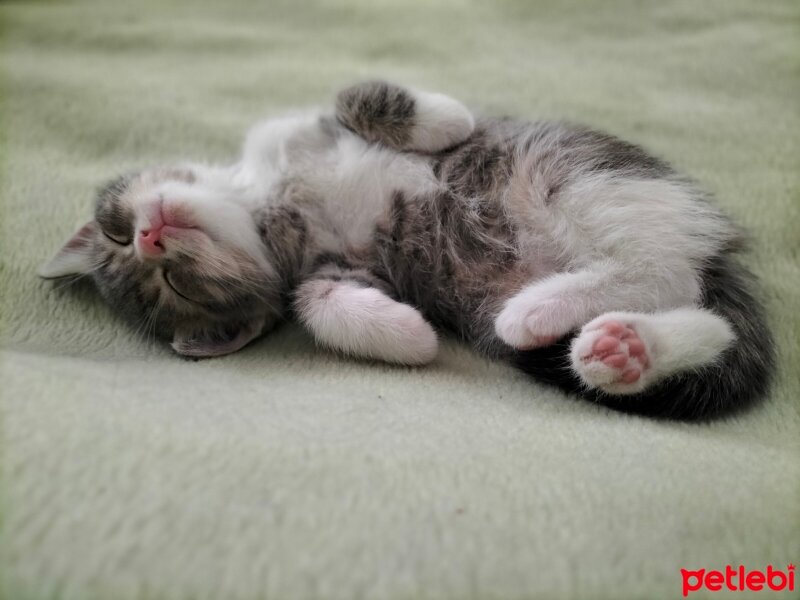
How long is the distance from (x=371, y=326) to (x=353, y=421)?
27 centimetres

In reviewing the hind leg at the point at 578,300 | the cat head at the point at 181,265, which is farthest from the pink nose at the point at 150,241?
the hind leg at the point at 578,300

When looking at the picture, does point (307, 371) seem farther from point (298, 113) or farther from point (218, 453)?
point (298, 113)

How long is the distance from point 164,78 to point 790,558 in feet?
5.97

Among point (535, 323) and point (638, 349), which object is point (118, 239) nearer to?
point (535, 323)

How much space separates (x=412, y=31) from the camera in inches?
78.5

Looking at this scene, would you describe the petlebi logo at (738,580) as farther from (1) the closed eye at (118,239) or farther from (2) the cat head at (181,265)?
(1) the closed eye at (118,239)

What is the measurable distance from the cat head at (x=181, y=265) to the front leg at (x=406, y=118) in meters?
0.32

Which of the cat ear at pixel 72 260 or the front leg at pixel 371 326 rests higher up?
the cat ear at pixel 72 260

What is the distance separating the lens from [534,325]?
0.98 m

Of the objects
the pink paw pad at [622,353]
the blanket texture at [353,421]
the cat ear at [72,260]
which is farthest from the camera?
the cat ear at [72,260]

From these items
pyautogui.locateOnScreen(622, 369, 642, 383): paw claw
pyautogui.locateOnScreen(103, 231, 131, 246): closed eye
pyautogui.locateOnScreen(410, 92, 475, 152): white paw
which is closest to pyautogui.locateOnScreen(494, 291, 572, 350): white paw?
pyautogui.locateOnScreen(622, 369, 642, 383): paw claw

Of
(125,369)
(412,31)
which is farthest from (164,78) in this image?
(125,369)

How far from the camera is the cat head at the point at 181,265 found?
3.80 feet

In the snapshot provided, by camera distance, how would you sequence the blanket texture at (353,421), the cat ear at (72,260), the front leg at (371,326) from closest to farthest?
the blanket texture at (353,421)
the front leg at (371,326)
the cat ear at (72,260)
